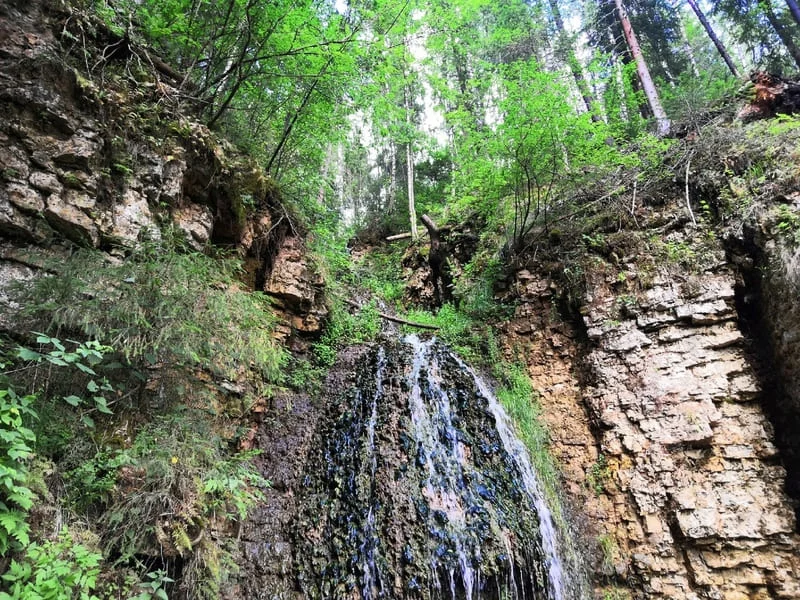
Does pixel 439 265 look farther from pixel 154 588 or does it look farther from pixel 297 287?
pixel 154 588

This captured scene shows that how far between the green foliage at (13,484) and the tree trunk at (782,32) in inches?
598

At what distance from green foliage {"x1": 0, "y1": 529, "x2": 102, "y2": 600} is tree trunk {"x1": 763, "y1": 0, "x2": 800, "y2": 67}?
1530 centimetres

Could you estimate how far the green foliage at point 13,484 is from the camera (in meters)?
2.00

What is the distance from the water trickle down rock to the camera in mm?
4117

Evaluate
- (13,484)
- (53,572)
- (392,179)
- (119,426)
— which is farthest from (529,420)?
(392,179)

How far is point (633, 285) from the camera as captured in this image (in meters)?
6.16

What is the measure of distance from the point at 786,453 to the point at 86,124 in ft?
26.9

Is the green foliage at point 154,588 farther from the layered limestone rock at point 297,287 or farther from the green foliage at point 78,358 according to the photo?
the layered limestone rock at point 297,287

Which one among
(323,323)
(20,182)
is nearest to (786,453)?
(323,323)

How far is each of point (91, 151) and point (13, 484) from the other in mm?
2817

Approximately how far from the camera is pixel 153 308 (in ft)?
9.93

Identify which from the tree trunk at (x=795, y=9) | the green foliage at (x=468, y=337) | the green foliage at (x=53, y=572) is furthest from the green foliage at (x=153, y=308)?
the tree trunk at (x=795, y=9)

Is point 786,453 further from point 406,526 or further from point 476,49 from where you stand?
point 476,49

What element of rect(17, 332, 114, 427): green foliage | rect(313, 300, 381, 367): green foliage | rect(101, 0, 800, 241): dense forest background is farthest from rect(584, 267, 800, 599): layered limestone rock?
rect(17, 332, 114, 427): green foliage
